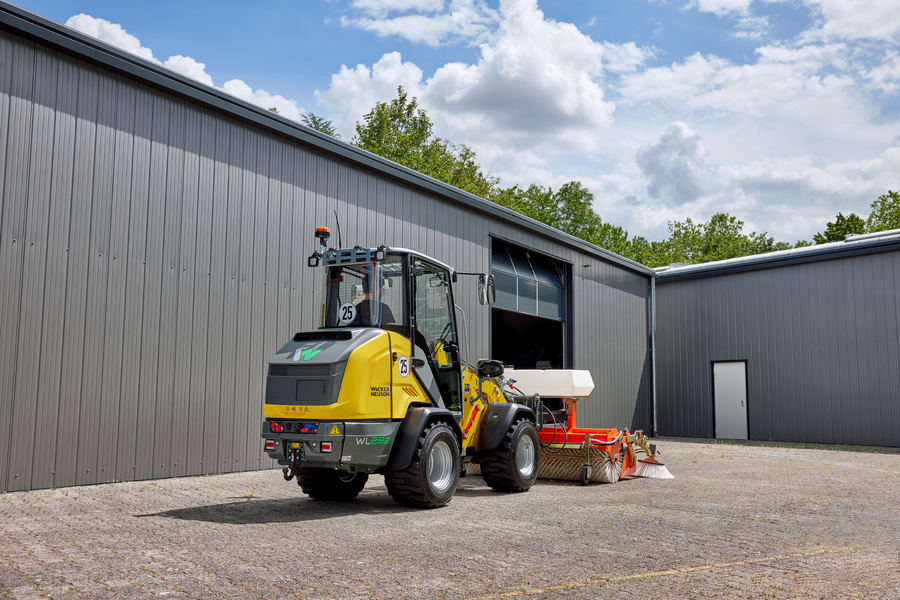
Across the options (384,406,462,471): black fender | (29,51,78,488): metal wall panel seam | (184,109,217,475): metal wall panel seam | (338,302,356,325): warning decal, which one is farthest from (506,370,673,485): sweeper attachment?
(29,51,78,488): metal wall panel seam

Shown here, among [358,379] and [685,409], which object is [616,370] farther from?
[358,379]

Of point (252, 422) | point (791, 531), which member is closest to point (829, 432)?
point (791, 531)

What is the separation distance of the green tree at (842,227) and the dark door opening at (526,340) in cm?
3328

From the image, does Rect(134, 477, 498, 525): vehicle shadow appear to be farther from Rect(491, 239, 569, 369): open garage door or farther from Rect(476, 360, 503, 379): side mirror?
Rect(491, 239, 569, 369): open garage door

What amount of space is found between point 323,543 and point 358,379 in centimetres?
173

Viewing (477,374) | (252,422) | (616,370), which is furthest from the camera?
(616,370)

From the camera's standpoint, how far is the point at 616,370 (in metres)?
22.3

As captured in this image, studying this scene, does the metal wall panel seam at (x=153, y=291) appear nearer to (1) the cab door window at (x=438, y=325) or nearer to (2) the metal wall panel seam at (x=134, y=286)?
(2) the metal wall panel seam at (x=134, y=286)

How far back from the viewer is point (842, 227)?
1850 inches

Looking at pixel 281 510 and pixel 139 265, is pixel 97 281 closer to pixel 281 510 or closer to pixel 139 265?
pixel 139 265

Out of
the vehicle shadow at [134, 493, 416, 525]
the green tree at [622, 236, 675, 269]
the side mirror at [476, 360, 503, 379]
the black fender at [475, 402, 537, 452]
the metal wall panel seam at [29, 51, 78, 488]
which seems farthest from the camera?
the green tree at [622, 236, 675, 269]

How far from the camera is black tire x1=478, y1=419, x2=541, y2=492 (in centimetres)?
905

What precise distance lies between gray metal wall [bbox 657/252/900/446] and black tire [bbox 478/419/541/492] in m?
14.6

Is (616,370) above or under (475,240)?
under
